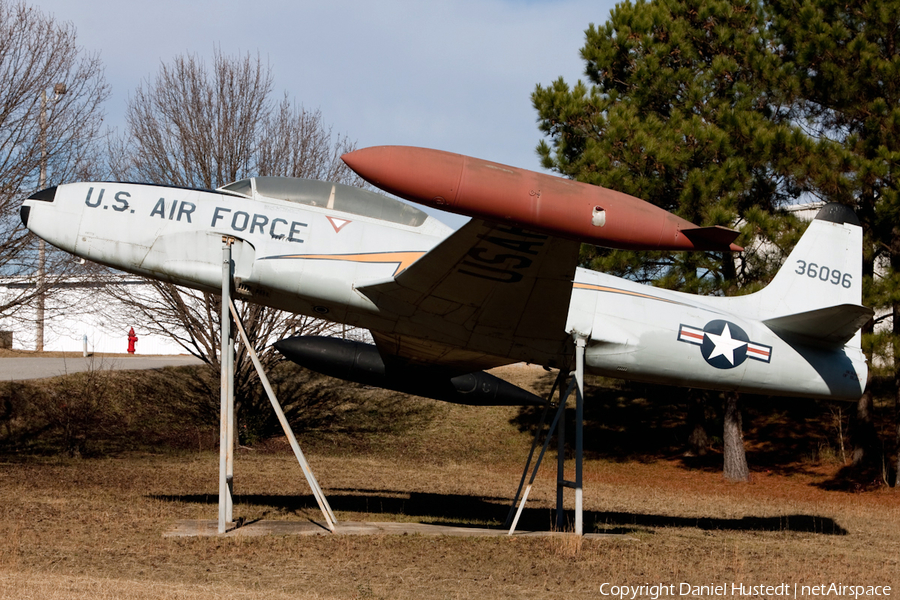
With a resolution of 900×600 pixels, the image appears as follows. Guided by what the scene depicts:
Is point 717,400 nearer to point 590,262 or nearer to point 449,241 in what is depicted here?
point 590,262

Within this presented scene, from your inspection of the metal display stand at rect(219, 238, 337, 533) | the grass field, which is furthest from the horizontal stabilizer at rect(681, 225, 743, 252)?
the metal display stand at rect(219, 238, 337, 533)

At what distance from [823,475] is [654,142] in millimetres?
10461

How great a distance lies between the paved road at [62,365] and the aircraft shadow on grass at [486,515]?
10.9m

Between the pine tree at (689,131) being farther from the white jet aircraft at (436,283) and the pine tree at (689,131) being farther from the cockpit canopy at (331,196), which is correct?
the cockpit canopy at (331,196)

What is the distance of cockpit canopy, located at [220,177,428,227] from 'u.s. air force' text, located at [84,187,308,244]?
378 millimetres

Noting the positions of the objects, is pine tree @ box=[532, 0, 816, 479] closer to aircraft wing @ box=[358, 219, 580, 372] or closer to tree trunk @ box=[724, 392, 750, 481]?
tree trunk @ box=[724, 392, 750, 481]

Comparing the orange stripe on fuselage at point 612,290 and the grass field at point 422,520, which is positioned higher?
the orange stripe on fuselage at point 612,290

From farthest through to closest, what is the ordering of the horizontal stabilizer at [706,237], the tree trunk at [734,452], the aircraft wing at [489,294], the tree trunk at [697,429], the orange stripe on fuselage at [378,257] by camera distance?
the tree trunk at [697,429] < the tree trunk at [734,452] < the orange stripe on fuselage at [378,257] < the aircraft wing at [489,294] < the horizontal stabilizer at [706,237]

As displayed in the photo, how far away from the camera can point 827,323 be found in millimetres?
10914

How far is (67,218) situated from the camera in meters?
9.86

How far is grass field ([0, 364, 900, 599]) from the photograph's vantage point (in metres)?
8.04

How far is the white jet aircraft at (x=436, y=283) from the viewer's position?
9.63 metres

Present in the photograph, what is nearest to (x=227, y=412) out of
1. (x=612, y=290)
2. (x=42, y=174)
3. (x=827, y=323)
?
(x=612, y=290)

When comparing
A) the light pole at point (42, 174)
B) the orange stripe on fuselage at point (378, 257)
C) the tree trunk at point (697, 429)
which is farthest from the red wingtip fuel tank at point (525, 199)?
the tree trunk at point (697, 429)
